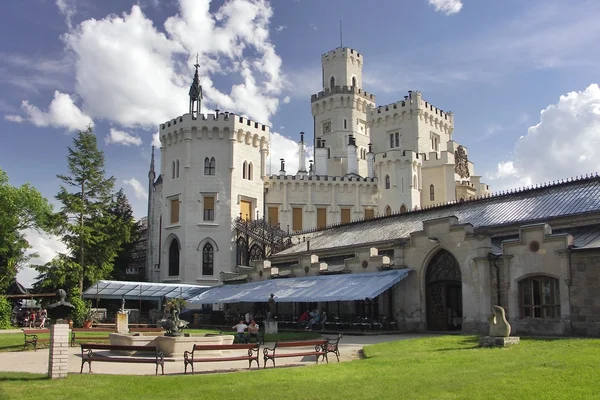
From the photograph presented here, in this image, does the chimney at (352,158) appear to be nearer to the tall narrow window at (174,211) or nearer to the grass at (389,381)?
the tall narrow window at (174,211)

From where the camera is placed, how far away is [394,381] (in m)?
12.7

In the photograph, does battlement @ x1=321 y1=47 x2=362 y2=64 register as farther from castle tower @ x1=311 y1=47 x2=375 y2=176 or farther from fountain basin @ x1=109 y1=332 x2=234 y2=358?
fountain basin @ x1=109 y1=332 x2=234 y2=358

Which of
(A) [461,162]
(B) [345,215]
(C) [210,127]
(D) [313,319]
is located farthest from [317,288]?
(A) [461,162]

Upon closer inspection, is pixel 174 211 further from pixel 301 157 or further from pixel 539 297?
pixel 539 297

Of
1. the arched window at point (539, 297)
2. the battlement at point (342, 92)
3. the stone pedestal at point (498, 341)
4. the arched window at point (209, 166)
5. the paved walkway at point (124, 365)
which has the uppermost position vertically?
the battlement at point (342, 92)

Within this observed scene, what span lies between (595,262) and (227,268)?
30816 mm

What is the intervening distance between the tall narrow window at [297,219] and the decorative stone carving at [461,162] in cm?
1569

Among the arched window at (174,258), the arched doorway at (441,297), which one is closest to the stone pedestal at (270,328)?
the arched doorway at (441,297)

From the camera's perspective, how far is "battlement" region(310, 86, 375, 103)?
2704 inches

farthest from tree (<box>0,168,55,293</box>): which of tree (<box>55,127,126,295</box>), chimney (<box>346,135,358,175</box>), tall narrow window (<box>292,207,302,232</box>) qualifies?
chimney (<box>346,135,358,175</box>)

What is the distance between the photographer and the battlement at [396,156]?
54.8 metres

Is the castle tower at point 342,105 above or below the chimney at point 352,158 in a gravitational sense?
above

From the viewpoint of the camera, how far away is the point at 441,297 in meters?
27.1

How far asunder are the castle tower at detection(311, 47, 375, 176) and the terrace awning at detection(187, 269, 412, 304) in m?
Result: 32.8
